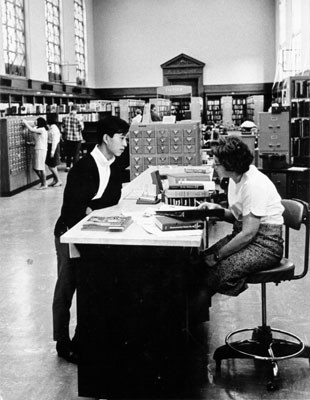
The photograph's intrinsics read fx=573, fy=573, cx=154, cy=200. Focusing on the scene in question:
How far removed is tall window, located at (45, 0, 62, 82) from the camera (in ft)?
65.8

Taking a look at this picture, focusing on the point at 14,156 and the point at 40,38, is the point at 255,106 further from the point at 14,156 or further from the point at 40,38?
the point at 14,156

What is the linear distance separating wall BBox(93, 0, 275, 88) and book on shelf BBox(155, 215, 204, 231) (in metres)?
21.9

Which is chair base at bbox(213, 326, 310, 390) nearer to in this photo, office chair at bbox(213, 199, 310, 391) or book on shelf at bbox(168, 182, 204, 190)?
office chair at bbox(213, 199, 310, 391)

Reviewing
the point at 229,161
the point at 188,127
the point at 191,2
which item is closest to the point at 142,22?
the point at 191,2

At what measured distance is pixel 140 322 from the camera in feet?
9.87

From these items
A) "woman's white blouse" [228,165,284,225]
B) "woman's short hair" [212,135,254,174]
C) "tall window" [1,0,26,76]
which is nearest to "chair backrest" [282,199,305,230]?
"woman's white blouse" [228,165,284,225]

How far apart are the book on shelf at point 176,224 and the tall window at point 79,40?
2074 centimetres

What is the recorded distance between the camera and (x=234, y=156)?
322 cm

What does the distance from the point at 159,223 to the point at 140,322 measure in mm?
539

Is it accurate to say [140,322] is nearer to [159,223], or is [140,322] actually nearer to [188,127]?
[159,223]

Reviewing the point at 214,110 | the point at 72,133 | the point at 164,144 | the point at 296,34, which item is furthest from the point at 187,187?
the point at 214,110

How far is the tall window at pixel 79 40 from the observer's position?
23219 millimetres

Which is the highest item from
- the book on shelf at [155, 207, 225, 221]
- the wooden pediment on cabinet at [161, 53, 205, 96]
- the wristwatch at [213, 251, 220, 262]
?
the wooden pediment on cabinet at [161, 53, 205, 96]

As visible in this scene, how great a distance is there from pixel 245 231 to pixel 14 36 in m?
15.6
